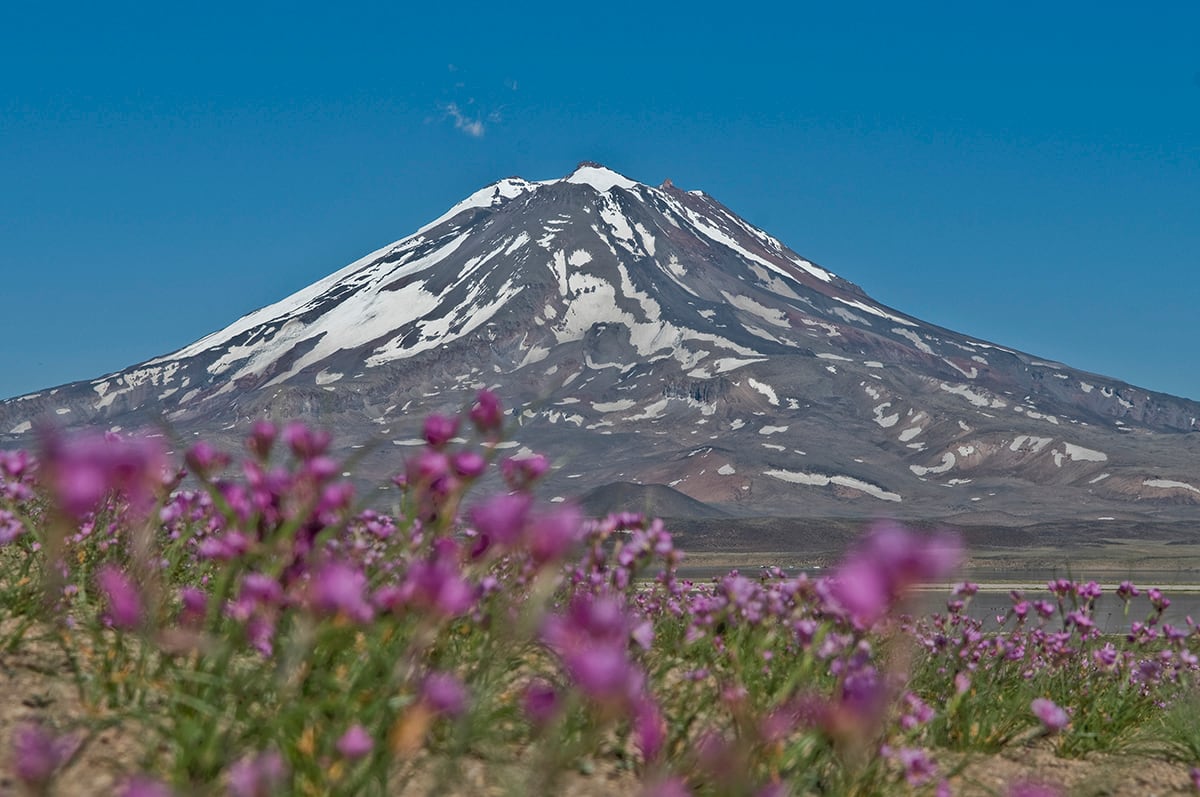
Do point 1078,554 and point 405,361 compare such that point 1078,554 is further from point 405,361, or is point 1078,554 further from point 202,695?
point 405,361

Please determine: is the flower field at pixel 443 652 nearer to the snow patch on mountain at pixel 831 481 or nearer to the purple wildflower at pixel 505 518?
the purple wildflower at pixel 505 518

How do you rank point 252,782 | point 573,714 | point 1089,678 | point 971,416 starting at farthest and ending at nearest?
point 971,416 → point 1089,678 → point 573,714 → point 252,782

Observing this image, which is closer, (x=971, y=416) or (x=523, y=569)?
(x=523, y=569)

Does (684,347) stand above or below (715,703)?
above

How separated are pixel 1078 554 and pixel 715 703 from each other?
285 ft

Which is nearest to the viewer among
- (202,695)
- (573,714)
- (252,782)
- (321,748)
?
(252,782)

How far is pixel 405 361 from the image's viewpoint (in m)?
200

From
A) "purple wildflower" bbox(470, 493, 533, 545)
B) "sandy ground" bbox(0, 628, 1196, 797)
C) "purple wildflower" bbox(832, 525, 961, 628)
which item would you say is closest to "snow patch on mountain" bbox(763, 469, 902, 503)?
"sandy ground" bbox(0, 628, 1196, 797)

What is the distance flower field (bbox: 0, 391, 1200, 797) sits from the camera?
2.03m

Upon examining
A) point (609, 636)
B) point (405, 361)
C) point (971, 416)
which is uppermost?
point (405, 361)

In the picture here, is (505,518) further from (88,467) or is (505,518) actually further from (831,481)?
(831,481)

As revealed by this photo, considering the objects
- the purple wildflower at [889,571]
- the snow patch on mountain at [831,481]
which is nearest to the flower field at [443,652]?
the purple wildflower at [889,571]

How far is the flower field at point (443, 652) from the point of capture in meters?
2.03

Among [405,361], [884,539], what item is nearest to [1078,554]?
[884,539]
